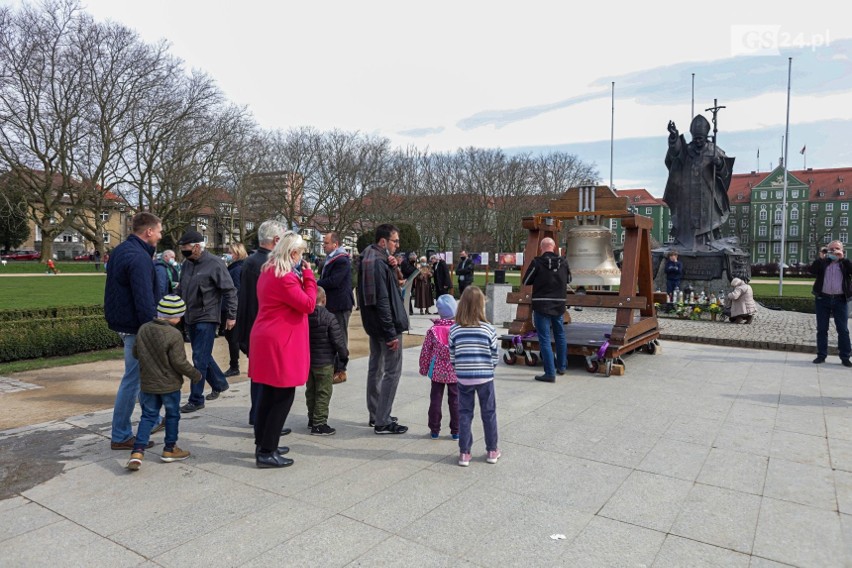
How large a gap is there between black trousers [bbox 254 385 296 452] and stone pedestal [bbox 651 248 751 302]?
16.5 metres

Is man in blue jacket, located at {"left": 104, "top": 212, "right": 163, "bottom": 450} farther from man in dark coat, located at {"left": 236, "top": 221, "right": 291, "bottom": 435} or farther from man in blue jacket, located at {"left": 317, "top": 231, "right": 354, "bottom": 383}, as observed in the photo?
man in blue jacket, located at {"left": 317, "top": 231, "right": 354, "bottom": 383}

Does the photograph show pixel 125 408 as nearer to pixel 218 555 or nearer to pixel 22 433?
pixel 22 433

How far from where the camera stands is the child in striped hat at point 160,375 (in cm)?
423

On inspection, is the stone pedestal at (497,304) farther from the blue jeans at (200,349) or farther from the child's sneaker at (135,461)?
Answer: the child's sneaker at (135,461)

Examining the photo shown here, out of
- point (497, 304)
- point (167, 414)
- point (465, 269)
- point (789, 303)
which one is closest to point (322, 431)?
point (167, 414)

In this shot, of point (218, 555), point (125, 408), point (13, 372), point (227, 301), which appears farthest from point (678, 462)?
point (13, 372)

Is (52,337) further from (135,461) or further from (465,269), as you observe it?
(465,269)

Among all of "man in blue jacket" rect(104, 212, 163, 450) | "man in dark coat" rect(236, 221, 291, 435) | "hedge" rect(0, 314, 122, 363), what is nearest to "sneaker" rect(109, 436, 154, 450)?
"man in blue jacket" rect(104, 212, 163, 450)

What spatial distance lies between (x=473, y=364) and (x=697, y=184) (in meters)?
18.4

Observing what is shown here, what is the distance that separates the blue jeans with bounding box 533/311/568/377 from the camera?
23.3 feet

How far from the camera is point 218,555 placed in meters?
2.89

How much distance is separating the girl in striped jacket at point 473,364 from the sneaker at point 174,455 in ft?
6.80

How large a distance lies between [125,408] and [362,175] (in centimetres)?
4044

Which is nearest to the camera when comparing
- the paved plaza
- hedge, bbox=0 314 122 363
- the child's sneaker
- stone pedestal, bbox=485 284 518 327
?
the paved plaza
